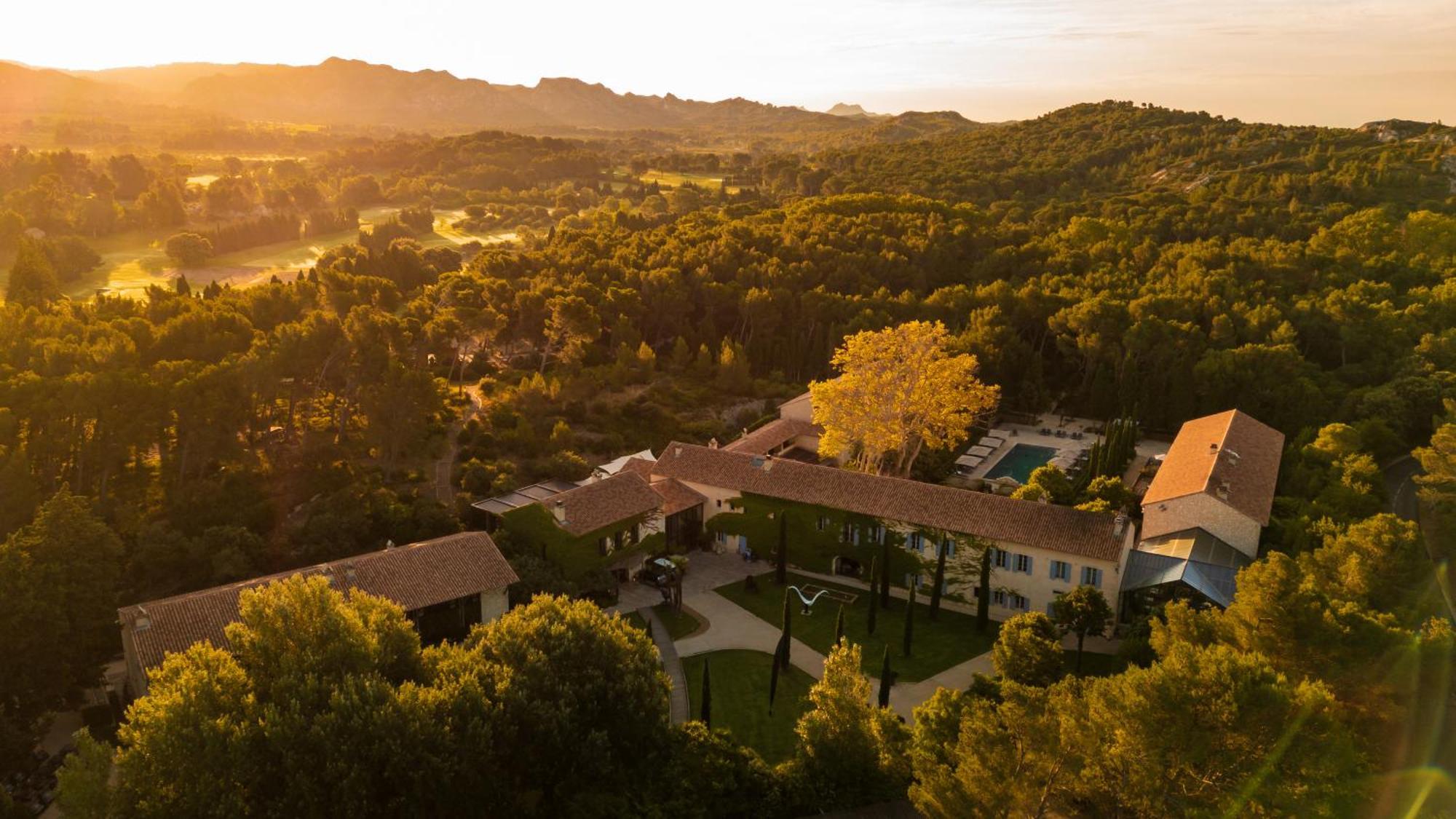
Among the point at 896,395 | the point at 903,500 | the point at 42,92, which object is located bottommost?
the point at 903,500

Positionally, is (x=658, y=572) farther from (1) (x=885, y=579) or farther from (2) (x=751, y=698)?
(1) (x=885, y=579)

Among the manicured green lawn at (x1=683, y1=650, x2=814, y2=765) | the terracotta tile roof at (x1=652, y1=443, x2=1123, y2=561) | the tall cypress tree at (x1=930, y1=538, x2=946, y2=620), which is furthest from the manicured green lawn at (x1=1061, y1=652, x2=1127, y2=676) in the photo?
the manicured green lawn at (x1=683, y1=650, x2=814, y2=765)

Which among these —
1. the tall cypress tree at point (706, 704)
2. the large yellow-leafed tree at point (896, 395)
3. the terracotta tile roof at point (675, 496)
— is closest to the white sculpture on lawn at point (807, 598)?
the terracotta tile roof at point (675, 496)

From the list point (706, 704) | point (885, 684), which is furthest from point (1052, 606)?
point (706, 704)

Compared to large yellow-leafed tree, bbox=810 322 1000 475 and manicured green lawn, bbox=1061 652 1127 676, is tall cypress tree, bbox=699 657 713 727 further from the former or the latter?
large yellow-leafed tree, bbox=810 322 1000 475

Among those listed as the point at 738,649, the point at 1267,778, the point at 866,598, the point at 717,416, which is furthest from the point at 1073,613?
the point at 717,416
